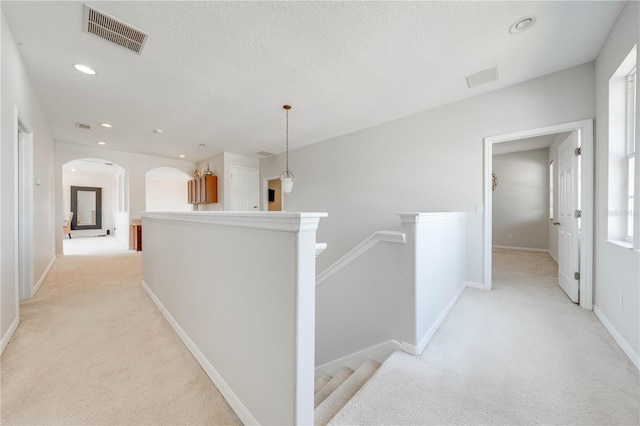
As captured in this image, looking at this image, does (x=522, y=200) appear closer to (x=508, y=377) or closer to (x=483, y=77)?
(x=483, y=77)

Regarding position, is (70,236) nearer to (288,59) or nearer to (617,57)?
(288,59)

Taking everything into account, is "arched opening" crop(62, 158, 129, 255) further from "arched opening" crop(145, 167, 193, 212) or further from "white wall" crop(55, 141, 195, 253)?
"white wall" crop(55, 141, 195, 253)

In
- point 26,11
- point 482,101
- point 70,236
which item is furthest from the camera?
point 70,236

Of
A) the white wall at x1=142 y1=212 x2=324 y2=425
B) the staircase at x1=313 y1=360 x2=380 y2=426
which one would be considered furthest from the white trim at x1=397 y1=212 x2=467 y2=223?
the staircase at x1=313 y1=360 x2=380 y2=426

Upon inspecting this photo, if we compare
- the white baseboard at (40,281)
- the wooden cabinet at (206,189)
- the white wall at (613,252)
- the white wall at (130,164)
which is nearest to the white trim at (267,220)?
the white wall at (613,252)

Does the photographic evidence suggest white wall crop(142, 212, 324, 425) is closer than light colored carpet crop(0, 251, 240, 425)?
Yes

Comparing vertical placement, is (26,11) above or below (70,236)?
above

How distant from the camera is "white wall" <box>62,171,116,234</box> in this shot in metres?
9.35

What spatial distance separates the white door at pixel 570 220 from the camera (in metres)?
2.69

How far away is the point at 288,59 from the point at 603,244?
3421mm

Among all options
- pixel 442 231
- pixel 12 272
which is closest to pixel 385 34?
pixel 442 231

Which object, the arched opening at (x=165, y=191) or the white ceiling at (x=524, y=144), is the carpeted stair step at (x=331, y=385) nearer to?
the white ceiling at (x=524, y=144)

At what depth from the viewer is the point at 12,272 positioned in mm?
2105

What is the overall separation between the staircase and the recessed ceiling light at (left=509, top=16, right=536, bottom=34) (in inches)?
117
